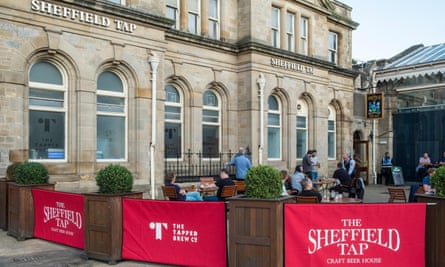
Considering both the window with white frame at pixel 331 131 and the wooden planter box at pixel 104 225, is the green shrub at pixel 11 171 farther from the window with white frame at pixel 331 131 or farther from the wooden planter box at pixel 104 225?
the window with white frame at pixel 331 131

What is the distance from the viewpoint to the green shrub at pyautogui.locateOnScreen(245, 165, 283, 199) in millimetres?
6196

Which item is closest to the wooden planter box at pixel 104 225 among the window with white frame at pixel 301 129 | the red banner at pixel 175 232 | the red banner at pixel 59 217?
the red banner at pixel 175 232

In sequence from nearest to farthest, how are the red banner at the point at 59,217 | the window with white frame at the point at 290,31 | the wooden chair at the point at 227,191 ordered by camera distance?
the red banner at the point at 59,217, the wooden chair at the point at 227,191, the window with white frame at the point at 290,31

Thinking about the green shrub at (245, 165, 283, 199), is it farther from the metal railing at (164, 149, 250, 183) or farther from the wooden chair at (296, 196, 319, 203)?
the metal railing at (164, 149, 250, 183)

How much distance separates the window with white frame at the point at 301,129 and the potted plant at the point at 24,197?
13.9 metres

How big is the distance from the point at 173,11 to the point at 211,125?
499 centimetres

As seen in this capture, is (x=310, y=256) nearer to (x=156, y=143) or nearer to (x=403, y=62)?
(x=156, y=143)

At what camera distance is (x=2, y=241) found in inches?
350

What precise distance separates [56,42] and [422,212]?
1046 cm

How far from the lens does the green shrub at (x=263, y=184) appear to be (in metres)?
6.20

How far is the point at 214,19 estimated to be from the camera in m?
17.9

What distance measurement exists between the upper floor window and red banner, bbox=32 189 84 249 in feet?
50.9

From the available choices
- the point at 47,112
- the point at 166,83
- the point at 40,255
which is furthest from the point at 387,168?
the point at 40,255

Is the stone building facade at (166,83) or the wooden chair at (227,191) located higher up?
the stone building facade at (166,83)
